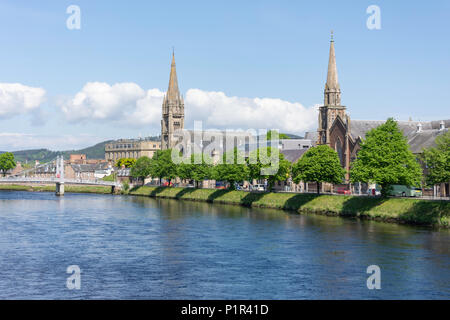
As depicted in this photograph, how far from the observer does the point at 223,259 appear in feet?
165

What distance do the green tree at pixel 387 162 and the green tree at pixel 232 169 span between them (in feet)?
125

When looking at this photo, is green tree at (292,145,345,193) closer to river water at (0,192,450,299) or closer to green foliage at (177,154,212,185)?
river water at (0,192,450,299)

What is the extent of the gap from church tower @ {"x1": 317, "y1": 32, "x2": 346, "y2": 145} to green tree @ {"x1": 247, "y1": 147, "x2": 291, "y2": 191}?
2070 centimetres

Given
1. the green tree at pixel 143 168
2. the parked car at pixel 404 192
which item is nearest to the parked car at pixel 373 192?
the parked car at pixel 404 192

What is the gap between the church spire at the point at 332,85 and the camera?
5261 inches

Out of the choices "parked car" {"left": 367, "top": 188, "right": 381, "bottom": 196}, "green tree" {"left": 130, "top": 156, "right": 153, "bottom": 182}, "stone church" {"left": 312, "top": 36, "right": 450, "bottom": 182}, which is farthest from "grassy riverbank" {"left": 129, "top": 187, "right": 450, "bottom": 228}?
"green tree" {"left": 130, "top": 156, "right": 153, "bottom": 182}

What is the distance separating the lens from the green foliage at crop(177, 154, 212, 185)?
144875mm

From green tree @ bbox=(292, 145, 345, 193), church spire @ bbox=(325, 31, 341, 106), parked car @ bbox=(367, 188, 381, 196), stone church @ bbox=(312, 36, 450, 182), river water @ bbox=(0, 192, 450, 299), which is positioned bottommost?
river water @ bbox=(0, 192, 450, 299)

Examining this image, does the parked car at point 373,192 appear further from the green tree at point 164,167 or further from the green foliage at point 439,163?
the green tree at point 164,167

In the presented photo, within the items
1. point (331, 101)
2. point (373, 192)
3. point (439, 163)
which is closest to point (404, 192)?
point (373, 192)

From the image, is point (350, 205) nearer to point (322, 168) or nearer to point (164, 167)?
point (322, 168)
